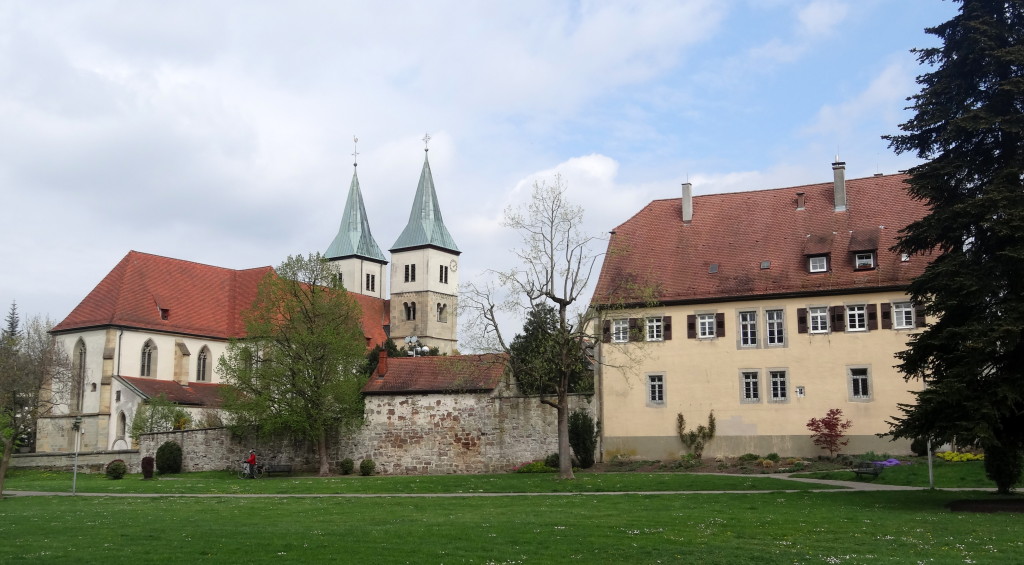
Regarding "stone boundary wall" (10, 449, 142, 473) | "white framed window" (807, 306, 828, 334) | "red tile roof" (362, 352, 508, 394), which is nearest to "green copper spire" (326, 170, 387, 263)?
"stone boundary wall" (10, 449, 142, 473)

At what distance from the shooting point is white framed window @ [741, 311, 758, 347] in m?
40.6

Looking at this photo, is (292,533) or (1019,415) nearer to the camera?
(292,533)

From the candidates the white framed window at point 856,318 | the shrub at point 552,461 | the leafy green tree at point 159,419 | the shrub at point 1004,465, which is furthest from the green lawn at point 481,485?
the leafy green tree at point 159,419

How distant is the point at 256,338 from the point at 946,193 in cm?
3116

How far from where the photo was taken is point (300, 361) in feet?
142

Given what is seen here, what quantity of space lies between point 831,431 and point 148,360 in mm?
45295

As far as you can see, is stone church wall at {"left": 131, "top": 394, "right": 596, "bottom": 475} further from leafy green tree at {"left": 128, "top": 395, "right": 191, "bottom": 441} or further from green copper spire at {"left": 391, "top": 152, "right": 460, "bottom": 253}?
green copper spire at {"left": 391, "top": 152, "right": 460, "bottom": 253}

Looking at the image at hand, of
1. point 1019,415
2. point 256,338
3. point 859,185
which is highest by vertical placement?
point 859,185

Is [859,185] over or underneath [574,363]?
over

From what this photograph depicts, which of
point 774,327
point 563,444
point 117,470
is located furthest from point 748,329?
point 117,470

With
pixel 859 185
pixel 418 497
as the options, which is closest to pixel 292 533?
pixel 418 497

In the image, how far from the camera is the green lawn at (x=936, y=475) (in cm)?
2777

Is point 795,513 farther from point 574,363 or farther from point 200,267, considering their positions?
point 200,267

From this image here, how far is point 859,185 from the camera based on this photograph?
4278 cm
